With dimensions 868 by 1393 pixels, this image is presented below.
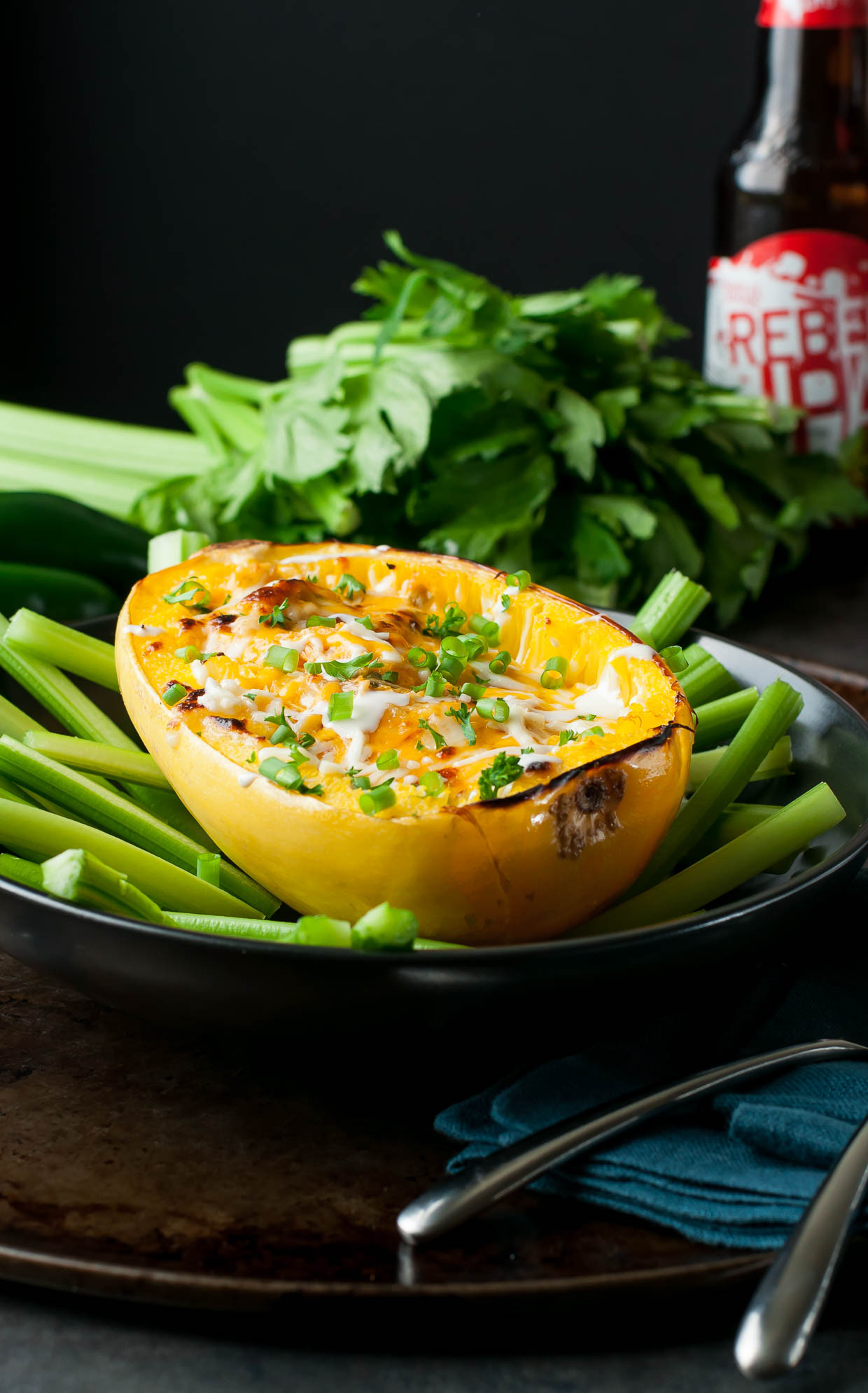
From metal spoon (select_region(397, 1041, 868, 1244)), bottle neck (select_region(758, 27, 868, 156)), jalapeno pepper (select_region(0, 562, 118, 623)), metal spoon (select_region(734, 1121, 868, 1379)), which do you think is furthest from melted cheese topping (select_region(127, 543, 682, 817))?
bottle neck (select_region(758, 27, 868, 156))

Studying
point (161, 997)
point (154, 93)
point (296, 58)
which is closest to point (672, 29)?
point (296, 58)

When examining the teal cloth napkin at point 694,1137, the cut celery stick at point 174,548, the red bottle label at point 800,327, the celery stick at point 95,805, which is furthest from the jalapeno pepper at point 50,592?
the teal cloth napkin at point 694,1137

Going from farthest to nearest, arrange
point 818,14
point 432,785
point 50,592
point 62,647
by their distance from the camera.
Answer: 1. point 818,14
2. point 50,592
3. point 62,647
4. point 432,785

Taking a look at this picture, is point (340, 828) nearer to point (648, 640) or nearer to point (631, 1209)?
point (631, 1209)

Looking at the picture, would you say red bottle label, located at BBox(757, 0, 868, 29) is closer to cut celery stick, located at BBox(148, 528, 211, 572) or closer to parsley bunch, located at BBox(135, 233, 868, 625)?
parsley bunch, located at BBox(135, 233, 868, 625)

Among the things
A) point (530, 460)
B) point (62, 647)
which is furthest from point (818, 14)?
point (62, 647)

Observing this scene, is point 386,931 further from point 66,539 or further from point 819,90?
point 819,90
